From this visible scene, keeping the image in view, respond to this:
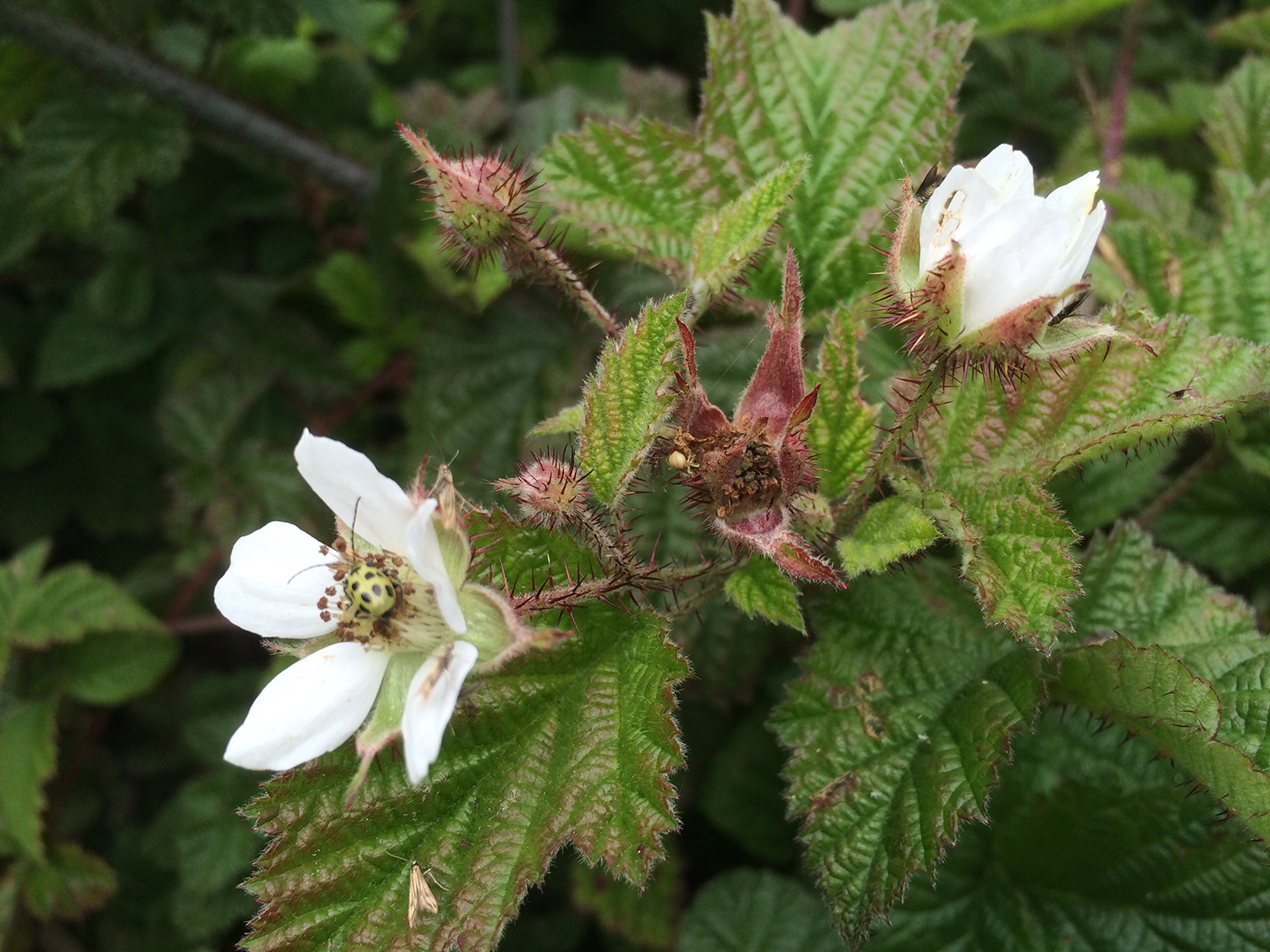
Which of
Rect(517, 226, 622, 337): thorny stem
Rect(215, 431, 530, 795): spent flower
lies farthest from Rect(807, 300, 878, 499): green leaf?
Rect(215, 431, 530, 795): spent flower

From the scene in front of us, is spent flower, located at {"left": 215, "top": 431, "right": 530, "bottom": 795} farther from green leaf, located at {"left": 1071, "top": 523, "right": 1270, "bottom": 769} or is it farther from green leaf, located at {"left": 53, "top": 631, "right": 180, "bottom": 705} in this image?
green leaf, located at {"left": 53, "top": 631, "right": 180, "bottom": 705}

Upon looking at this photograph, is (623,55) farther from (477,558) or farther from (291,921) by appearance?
(291,921)

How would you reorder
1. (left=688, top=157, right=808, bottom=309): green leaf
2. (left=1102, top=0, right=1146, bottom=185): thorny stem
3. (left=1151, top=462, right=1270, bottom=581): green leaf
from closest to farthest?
(left=688, top=157, right=808, bottom=309): green leaf
(left=1151, top=462, right=1270, bottom=581): green leaf
(left=1102, top=0, right=1146, bottom=185): thorny stem

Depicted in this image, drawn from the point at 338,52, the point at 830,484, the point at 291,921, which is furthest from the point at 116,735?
the point at 830,484

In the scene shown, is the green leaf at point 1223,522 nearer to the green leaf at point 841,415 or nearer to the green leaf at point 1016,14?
the green leaf at point 841,415

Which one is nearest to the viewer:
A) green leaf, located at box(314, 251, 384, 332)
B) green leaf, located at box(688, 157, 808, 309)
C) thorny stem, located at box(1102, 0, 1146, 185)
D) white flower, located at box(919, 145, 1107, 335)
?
white flower, located at box(919, 145, 1107, 335)

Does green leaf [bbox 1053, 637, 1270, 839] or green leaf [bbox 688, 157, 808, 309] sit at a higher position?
green leaf [bbox 688, 157, 808, 309]

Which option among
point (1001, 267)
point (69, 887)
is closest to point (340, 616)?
point (1001, 267)
